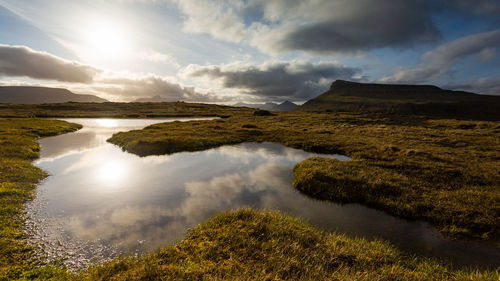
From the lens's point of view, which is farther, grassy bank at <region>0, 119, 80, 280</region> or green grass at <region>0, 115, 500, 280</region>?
grassy bank at <region>0, 119, 80, 280</region>

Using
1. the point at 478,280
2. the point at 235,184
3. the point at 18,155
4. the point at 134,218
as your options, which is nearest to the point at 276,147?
the point at 235,184

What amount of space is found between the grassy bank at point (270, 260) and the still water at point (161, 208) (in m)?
1.68

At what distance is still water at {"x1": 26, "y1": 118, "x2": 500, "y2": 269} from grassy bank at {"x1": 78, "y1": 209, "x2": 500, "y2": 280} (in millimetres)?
1676

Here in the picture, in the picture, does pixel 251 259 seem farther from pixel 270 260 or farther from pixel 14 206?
pixel 14 206

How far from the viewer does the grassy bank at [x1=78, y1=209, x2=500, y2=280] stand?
7.05 metres

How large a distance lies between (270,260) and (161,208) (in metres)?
9.15

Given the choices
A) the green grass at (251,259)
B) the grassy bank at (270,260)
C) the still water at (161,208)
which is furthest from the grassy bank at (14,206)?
the grassy bank at (270,260)

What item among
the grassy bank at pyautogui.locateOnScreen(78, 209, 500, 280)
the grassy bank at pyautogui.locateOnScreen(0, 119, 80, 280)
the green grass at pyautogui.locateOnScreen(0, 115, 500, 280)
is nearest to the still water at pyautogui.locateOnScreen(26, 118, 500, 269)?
the grassy bank at pyautogui.locateOnScreen(0, 119, 80, 280)

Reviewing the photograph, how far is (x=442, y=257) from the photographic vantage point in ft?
31.7

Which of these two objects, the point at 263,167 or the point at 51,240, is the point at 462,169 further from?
the point at 51,240

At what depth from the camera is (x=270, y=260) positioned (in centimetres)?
789

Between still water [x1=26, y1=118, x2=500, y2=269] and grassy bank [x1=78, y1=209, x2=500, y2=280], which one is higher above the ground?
grassy bank [x1=78, y1=209, x2=500, y2=280]

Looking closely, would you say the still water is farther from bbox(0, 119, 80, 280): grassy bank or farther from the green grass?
the green grass

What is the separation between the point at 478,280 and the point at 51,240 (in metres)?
18.2
